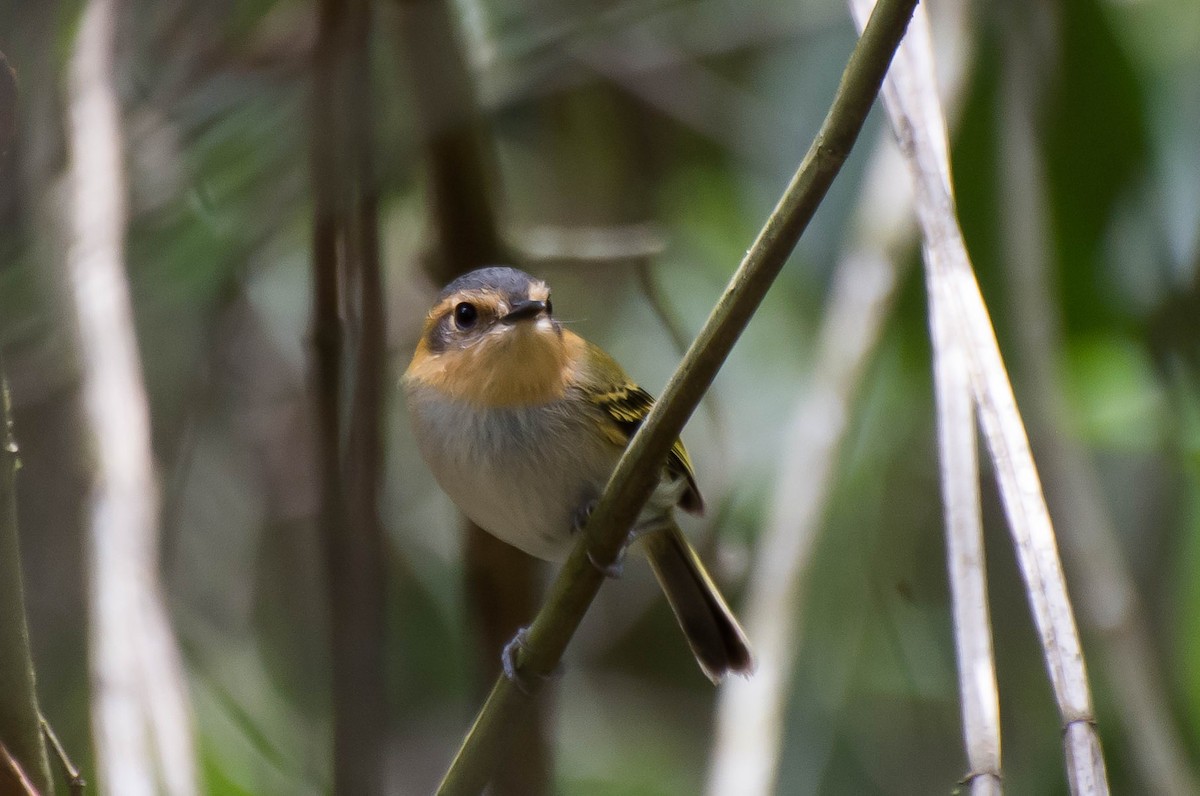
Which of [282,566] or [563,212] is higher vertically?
[563,212]

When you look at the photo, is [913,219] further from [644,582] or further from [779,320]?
[644,582]

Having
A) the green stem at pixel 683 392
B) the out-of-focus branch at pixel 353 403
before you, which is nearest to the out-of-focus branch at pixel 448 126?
Result: the out-of-focus branch at pixel 353 403

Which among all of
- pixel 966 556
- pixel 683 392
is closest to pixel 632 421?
pixel 966 556

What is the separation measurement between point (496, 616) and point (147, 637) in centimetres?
144

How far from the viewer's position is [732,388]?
5.05m

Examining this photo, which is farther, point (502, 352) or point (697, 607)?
point (697, 607)

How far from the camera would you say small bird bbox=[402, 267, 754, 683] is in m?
3.15

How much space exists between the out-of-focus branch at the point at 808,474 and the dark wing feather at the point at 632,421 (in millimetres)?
231

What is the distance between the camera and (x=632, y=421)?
136 inches

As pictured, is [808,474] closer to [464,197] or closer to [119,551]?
[464,197]

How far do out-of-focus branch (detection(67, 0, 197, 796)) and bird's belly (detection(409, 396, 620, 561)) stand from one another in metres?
0.75

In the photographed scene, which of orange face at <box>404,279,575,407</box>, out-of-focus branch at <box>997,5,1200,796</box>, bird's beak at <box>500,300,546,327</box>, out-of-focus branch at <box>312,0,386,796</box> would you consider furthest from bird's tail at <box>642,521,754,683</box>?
out-of-focus branch at <box>312,0,386,796</box>

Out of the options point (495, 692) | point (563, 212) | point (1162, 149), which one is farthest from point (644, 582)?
point (495, 692)

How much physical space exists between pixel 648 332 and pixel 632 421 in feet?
6.02
